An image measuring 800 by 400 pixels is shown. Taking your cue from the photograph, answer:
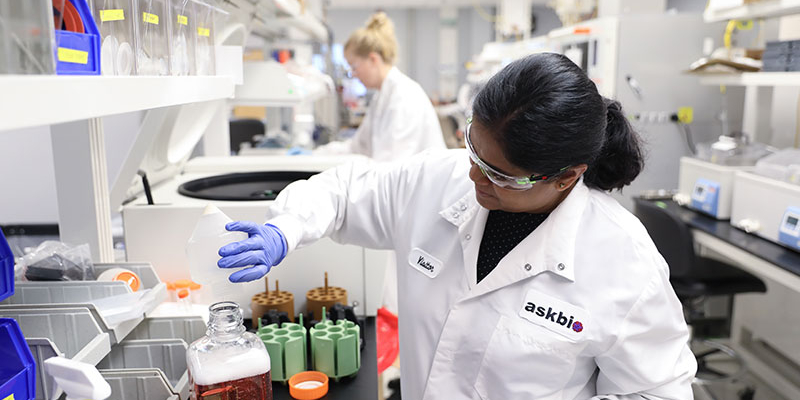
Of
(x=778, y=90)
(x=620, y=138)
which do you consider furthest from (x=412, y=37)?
(x=620, y=138)

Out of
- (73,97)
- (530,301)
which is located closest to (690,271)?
(530,301)

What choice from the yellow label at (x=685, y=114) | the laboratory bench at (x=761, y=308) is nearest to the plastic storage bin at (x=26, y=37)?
the laboratory bench at (x=761, y=308)

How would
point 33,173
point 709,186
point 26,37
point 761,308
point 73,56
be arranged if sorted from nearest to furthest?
point 26,37
point 73,56
point 709,186
point 761,308
point 33,173

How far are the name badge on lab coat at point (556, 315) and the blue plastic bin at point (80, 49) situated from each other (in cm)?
78

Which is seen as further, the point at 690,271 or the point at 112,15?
the point at 690,271

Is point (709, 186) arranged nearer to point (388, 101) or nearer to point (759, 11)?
point (759, 11)

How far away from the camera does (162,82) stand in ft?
2.57

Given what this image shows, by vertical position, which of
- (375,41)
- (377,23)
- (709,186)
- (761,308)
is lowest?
(761,308)

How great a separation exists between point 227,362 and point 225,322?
6 centimetres

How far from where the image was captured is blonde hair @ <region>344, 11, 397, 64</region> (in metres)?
2.86

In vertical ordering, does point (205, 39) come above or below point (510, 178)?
above

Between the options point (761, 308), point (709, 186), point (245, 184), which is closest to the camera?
point (245, 184)

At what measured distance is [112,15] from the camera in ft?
2.72

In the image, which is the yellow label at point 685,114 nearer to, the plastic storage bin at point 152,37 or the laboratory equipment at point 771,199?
the laboratory equipment at point 771,199
